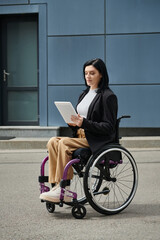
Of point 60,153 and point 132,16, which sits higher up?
point 132,16

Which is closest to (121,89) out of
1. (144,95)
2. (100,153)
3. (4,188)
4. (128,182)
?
(144,95)

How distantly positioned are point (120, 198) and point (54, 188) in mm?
1166

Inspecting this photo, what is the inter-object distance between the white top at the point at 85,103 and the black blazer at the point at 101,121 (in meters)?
0.07

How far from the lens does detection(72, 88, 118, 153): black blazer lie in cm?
461

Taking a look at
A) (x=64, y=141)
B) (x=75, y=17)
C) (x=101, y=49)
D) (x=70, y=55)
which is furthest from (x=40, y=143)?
(x=64, y=141)

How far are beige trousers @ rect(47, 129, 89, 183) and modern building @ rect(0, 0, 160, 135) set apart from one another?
6532 mm

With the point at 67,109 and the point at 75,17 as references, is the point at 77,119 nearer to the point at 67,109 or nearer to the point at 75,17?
the point at 67,109

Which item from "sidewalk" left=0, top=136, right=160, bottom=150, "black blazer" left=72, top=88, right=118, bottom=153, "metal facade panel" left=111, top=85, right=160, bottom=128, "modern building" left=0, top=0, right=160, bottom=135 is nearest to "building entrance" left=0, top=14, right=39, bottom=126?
Answer: "modern building" left=0, top=0, right=160, bottom=135

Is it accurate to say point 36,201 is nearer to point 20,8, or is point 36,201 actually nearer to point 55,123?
point 55,123

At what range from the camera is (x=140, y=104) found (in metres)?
11.1

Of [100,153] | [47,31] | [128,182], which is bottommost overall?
[128,182]

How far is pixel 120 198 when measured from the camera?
5.50 meters

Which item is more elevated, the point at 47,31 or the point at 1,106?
the point at 47,31

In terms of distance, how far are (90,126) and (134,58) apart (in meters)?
6.75
